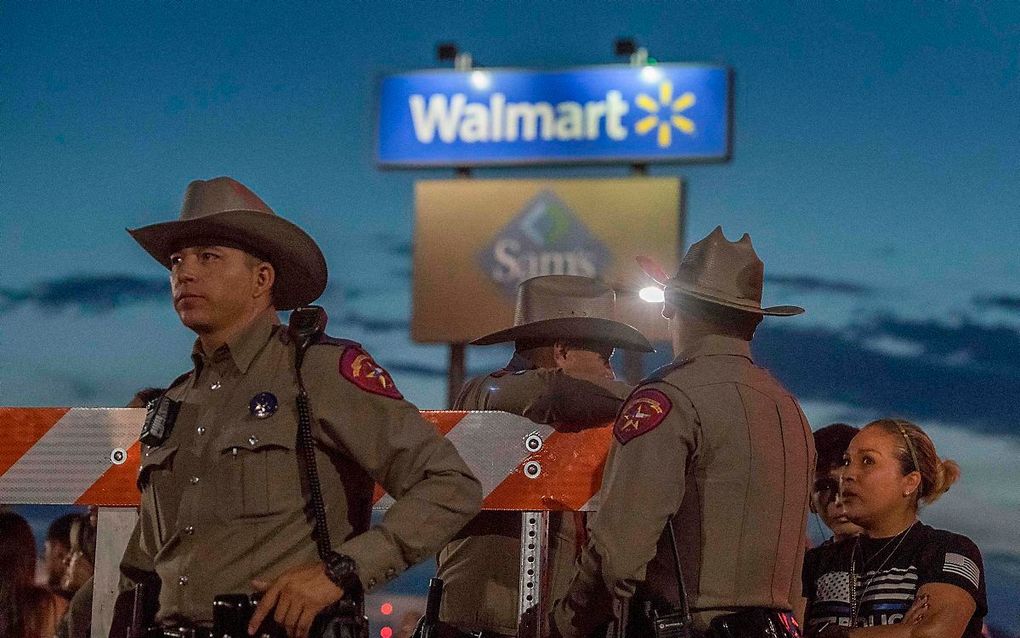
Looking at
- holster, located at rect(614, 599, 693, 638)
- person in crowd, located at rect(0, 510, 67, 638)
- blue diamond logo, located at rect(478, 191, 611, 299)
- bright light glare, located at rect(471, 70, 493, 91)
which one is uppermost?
bright light glare, located at rect(471, 70, 493, 91)

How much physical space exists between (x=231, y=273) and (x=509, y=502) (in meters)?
1.19

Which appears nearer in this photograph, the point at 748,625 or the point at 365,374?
the point at 365,374

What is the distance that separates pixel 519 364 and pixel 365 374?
1.88m

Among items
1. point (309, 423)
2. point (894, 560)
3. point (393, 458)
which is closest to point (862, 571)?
point (894, 560)

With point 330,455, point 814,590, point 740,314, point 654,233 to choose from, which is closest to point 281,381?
point 330,455

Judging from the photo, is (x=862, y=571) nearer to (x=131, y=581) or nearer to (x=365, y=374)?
(x=365, y=374)

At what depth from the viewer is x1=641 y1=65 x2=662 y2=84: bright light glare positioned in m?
20.2

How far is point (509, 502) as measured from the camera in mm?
4480

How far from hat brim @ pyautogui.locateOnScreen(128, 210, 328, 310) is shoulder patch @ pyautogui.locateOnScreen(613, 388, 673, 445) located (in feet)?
3.22

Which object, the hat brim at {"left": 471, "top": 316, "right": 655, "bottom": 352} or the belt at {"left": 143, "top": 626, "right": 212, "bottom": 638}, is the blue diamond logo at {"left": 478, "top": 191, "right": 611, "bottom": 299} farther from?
the belt at {"left": 143, "top": 626, "right": 212, "bottom": 638}

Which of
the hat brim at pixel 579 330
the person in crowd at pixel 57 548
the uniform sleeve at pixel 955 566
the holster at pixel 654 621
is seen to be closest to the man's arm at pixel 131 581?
the holster at pixel 654 621

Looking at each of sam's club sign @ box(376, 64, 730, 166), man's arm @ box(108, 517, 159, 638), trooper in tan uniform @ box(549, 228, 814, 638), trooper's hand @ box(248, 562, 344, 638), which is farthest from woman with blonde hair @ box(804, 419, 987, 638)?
sam's club sign @ box(376, 64, 730, 166)

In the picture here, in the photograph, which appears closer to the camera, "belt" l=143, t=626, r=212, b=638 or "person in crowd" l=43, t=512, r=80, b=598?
"belt" l=143, t=626, r=212, b=638

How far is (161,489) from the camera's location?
148 inches
